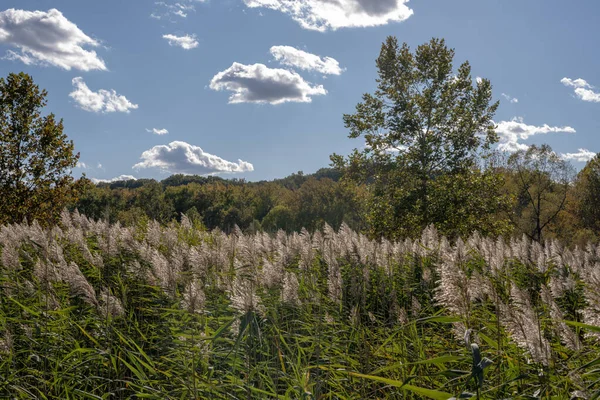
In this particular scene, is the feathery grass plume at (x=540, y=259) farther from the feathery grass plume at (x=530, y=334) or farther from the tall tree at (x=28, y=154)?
the tall tree at (x=28, y=154)

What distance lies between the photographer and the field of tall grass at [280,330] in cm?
295

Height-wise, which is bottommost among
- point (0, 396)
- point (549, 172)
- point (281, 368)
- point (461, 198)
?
point (0, 396)

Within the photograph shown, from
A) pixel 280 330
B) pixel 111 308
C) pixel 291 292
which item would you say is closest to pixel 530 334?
pixel 291 292

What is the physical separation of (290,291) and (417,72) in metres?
23.0

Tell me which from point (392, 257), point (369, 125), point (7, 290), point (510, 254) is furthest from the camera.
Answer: point (369, 125)

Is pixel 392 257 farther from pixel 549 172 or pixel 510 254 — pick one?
pixel 549 172

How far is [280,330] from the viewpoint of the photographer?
3924 mm

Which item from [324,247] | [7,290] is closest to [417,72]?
[324,247]

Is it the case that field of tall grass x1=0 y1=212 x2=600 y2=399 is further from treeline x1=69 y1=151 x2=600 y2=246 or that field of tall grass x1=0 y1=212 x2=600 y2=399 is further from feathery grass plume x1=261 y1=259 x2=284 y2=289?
treeline x1=69 y1=151 x2=600 y2=246

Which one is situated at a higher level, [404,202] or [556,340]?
[404,202]

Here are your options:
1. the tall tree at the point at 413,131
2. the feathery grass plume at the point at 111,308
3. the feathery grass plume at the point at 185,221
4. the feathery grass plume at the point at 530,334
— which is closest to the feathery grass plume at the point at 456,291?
the feathery grass plume at the point at 530,334

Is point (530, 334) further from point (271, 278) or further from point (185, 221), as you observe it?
point (185, 221)

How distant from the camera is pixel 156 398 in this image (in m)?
3.47

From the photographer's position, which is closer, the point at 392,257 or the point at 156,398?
the point at 156,398
